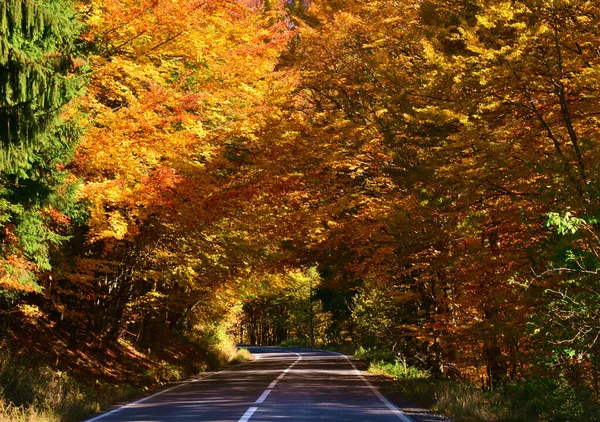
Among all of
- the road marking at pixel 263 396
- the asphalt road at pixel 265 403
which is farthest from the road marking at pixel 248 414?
the road marking at pixel 263 396

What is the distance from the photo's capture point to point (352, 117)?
54.7ft

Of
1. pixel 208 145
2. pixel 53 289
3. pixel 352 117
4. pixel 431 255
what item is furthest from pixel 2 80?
pixel 431 255

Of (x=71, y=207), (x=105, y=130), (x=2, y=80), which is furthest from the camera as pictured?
(x=105, y=130)

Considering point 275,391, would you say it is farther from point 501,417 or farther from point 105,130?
point 105,130

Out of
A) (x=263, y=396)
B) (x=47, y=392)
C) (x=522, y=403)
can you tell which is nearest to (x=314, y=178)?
(x=263, y=396)

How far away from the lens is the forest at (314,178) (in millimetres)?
9336

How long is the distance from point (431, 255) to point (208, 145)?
21.8ft

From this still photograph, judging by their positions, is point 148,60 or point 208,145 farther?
point 208,145

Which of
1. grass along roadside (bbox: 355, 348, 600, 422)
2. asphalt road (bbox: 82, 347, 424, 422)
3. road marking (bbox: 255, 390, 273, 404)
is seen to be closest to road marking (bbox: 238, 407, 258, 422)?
asphalt road (bbox: 82, 347, 424, 422)

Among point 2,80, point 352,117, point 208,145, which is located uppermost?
point 352,117

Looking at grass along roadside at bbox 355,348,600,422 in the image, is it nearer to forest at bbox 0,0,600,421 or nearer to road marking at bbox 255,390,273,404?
forest at bbox 0,0,600,421

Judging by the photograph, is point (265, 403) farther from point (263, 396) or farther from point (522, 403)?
point (522, 403)

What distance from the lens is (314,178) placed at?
1772 cm

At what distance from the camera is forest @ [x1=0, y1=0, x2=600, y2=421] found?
30.6ft
